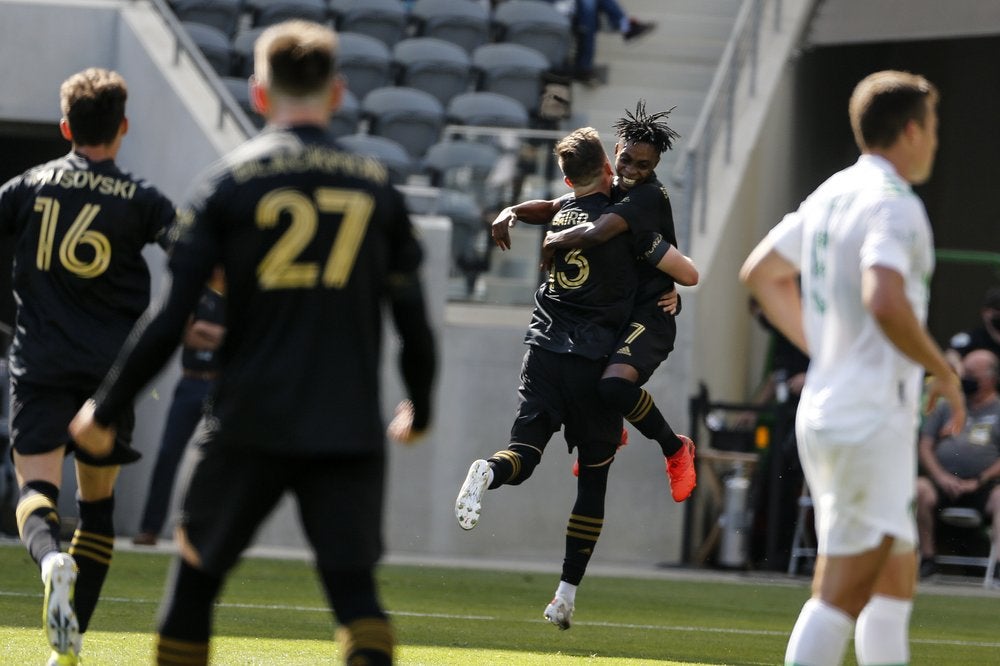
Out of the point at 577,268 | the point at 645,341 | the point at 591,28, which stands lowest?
the point at 645,341

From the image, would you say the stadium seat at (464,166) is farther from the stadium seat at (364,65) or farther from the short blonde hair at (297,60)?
the short blonde hair at (297,60)

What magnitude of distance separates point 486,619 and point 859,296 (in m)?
4.66

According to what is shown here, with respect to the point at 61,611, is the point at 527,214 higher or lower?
higher

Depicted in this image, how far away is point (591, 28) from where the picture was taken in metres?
16.7

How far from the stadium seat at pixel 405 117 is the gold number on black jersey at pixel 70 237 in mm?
9028

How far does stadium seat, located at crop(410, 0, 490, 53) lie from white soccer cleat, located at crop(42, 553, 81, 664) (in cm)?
1200

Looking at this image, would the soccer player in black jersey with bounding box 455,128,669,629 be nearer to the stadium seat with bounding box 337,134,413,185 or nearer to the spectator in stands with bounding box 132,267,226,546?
the spectator in stands with bounding box 132,267,226,546

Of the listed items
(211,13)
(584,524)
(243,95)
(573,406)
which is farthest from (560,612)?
(211,13)

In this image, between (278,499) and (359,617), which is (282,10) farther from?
(359,617)

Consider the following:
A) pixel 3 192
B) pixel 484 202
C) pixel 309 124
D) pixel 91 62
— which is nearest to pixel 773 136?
pixel 484 202

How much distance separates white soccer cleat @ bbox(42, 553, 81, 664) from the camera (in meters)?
5.02

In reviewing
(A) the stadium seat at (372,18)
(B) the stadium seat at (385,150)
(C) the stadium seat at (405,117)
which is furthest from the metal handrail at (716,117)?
(A) the stadium seat at (372,18)

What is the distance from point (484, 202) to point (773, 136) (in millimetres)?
4924

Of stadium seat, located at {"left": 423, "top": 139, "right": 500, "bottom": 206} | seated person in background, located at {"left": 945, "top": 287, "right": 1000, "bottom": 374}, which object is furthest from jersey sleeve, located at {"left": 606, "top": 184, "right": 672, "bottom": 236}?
seated person in background, located at {"left": 945, "top": 287, "right": 1000, "bottom": 374}
